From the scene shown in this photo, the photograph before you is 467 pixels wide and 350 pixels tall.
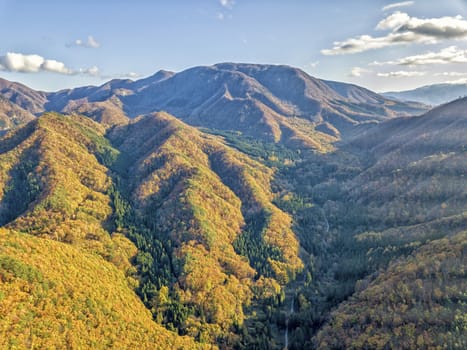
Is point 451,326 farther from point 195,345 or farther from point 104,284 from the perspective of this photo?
point 104,284

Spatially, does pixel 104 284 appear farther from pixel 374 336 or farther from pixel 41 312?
pixel 374 336

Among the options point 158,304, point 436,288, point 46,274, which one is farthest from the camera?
point 158,304

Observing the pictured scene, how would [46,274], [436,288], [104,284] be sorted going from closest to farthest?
1. [46,274]
2. [436,288]
3. [104,284]

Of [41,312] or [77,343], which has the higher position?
[41,312]

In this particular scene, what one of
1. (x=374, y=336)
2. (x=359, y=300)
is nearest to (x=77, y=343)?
(x=374, y=336)

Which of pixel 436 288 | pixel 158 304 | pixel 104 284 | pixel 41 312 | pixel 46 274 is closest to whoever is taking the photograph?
pixel 41 312

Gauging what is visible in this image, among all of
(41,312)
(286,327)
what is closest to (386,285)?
(286,327)

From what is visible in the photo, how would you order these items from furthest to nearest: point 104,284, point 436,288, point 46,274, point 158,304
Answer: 1. point 158,304
2. point 104,284
3. point 436,288
4. point 46,274

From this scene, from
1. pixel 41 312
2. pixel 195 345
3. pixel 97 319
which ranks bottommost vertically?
pixel 195 345

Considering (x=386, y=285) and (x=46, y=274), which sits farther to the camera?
(x=386, y=285)
